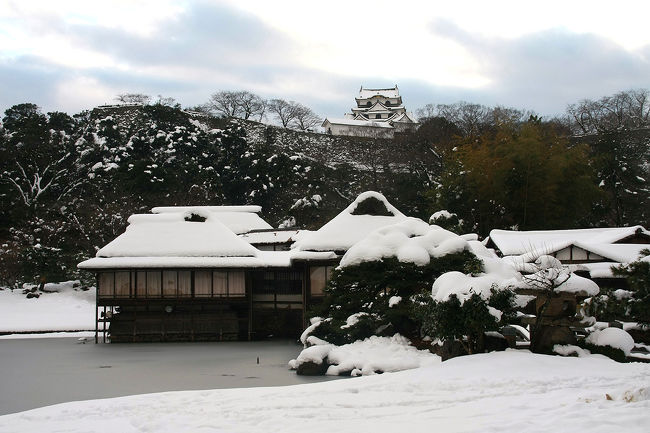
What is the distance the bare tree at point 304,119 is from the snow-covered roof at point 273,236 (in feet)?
139

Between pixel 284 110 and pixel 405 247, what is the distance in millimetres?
57709

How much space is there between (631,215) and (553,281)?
107 ft

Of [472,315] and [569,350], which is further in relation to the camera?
[472,315]

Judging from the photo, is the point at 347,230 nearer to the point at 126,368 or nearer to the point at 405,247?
the point at 405,247

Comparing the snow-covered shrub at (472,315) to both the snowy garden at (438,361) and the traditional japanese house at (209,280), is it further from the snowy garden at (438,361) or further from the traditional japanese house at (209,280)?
the traditional japanese house at (209,280)

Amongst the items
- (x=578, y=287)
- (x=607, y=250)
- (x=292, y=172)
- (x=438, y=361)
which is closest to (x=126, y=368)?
(x=438, y=361)

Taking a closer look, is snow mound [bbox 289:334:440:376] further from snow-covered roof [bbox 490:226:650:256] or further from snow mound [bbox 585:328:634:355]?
snow-covered roof [bbox 490:226:650:256]

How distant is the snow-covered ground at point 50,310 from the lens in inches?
1040

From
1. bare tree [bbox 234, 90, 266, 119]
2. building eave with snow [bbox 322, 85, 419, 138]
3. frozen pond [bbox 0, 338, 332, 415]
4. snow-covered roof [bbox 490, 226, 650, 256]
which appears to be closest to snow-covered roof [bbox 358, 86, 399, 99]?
building eave with snow [bbox 322, 85, 419, 138]

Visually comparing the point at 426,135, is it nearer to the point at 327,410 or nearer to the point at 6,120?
the point at 6,120

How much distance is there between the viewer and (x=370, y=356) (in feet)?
49.2

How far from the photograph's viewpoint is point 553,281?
1223cm

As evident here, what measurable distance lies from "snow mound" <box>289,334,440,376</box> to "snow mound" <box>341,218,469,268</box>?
1.99m

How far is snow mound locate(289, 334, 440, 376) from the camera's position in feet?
45.9
